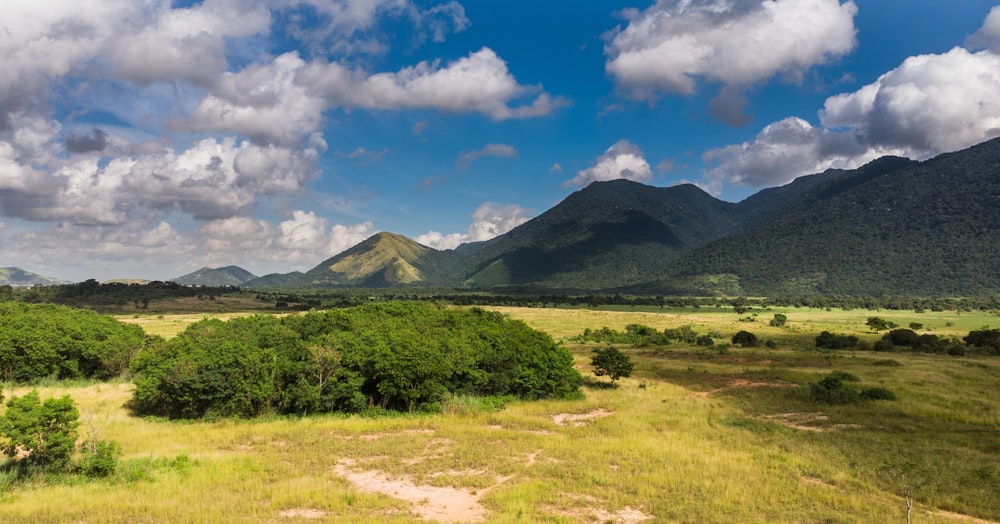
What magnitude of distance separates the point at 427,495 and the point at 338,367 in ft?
61.6

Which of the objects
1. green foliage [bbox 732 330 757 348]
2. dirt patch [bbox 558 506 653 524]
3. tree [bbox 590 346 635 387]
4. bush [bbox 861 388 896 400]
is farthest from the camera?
green foliage [bbox 732 330 757 348]

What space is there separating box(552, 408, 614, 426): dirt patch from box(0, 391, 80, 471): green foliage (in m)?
26.4

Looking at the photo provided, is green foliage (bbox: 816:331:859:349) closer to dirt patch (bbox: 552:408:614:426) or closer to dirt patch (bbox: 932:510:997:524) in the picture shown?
dirt patch (bbox: 552:408:614:426)

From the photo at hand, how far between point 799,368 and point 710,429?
116ft

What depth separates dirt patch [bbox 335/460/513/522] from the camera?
1709 centimetres

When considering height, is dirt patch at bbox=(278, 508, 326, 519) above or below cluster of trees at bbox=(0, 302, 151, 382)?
below

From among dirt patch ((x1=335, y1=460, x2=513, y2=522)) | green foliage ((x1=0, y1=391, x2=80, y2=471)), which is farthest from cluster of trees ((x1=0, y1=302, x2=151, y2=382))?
dirt patch ((x1=335, y1=460, x2=513, y2=522))

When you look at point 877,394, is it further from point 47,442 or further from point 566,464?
point 47,442

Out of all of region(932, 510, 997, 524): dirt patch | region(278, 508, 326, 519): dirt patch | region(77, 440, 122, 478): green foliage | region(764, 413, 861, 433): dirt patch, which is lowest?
region(764, 413, 861, 433): dirt patch

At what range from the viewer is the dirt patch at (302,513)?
1662 cm

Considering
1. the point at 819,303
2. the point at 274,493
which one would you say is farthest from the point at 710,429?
the point at 819,303

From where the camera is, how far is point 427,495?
19.1 metres

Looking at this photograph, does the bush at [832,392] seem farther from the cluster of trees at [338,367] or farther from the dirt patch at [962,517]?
the dirt patch at [962,517]

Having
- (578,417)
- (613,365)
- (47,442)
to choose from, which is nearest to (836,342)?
(613,365)
